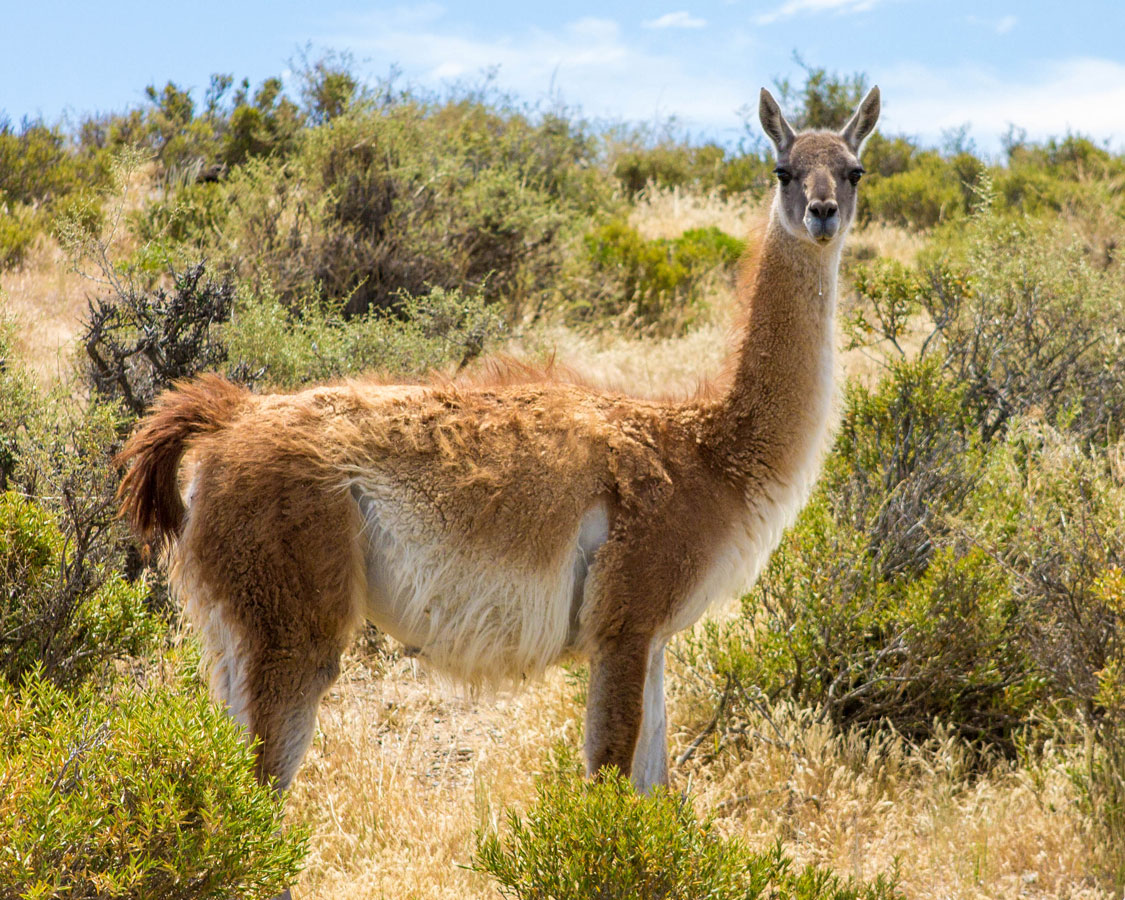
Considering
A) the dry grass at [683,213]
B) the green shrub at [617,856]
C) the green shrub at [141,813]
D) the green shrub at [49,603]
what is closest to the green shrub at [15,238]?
the green shrub at [49,603]

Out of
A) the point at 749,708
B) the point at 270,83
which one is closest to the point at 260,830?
the point at 749,708

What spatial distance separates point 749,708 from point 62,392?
147 inches

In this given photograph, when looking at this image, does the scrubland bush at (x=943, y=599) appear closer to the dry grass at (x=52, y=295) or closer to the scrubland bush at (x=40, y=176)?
the dry grass at (x=52, y=295)

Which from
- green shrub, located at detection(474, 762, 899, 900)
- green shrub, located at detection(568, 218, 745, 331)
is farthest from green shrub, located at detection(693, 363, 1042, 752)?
green shrub, located at detection(568, 218, 745, 331)

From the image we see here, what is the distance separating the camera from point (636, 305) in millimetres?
11781

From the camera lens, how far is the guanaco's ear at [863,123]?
4.55 metres

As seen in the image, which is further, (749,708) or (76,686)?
(749,708)

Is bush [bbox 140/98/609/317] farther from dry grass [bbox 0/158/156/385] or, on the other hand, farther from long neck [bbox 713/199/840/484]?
long neck [bbox 713/199/840/484]

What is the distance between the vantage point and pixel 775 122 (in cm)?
450

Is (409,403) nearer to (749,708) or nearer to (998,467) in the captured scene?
(749,708)

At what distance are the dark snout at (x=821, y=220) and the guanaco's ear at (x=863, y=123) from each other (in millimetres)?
683

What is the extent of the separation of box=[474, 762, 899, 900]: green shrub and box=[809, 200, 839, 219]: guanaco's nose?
7.16 ft

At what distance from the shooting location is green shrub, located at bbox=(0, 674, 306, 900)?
8.11 feet

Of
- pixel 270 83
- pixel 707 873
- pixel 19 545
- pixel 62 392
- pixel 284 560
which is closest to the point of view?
pixel 707 873
